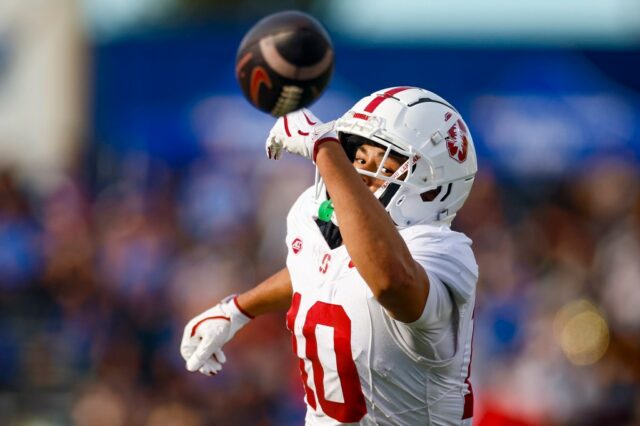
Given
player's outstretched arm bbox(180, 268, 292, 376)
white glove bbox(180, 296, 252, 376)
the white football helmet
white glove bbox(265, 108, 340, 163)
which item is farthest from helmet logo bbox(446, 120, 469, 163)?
white glove bbox(180, 296, 252, 376)

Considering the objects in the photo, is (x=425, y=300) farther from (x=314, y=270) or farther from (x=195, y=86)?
(x=195, y=86)

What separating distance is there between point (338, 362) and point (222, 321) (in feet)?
2.68

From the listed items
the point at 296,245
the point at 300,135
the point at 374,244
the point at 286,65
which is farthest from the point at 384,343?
the point at 286,65

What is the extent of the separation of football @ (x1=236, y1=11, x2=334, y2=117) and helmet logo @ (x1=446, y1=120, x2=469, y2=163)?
0.49 meters

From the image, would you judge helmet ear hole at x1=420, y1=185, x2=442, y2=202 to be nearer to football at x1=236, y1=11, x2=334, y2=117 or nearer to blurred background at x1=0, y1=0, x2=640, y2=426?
football at x1=236, y1=11, x2=334, y2=117

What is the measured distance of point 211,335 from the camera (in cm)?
440

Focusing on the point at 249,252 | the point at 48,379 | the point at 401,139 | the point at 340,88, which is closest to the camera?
the point at 401,139

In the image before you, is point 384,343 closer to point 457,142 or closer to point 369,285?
point 369,285

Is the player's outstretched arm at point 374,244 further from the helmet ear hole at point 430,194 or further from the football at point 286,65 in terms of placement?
the helmet ear hole at point 430,194

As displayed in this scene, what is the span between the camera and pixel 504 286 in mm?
8328

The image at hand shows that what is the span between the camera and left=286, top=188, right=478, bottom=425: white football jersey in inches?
143

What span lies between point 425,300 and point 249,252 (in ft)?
20.2

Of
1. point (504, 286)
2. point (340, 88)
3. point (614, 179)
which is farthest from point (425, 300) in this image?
point (340, 88)

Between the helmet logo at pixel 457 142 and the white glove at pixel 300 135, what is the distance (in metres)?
0.47
